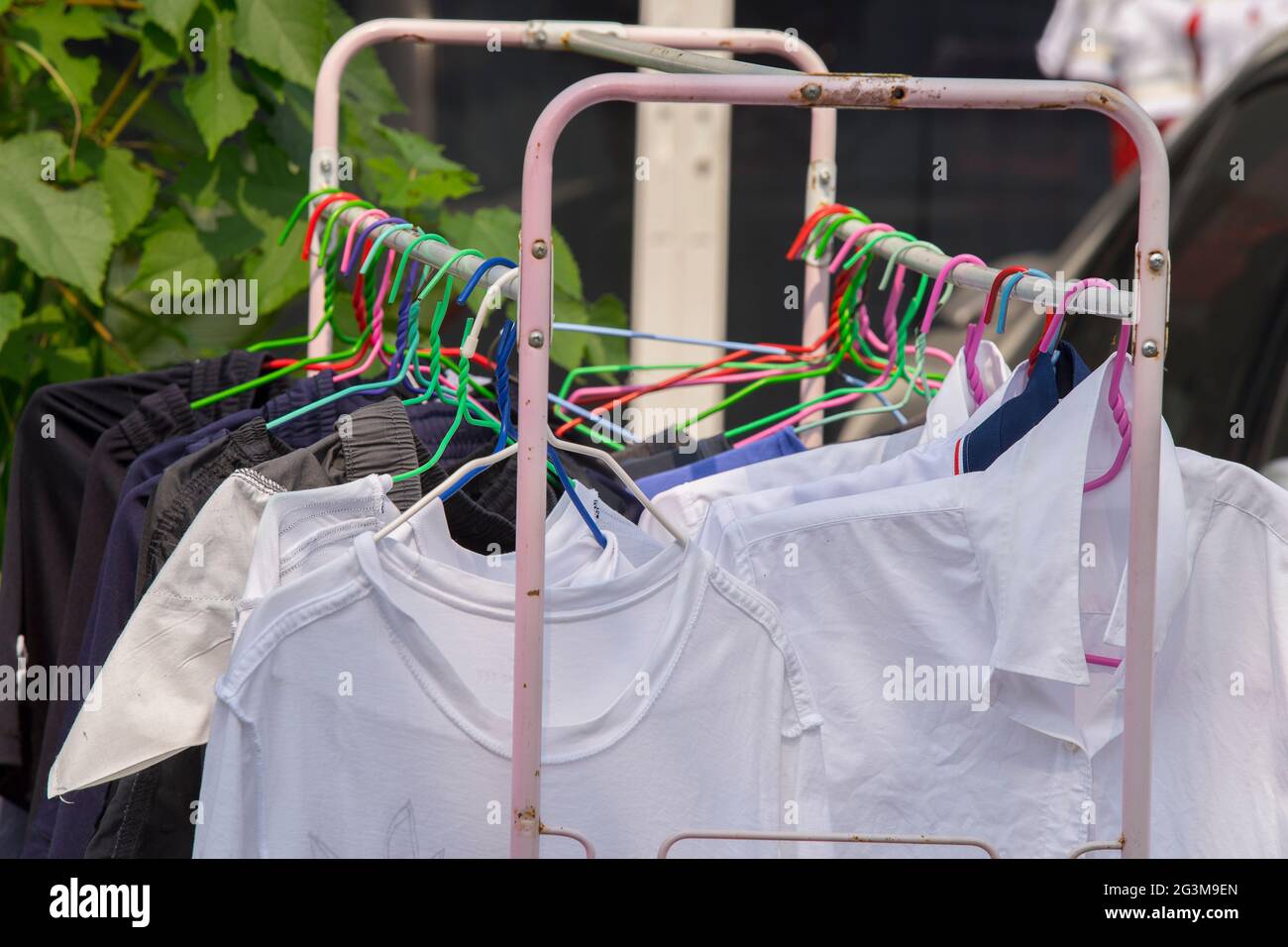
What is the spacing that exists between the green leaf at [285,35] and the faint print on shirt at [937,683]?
1.10 m

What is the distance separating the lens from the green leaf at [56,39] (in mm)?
1732

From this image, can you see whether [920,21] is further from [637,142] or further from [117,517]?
[117,517]

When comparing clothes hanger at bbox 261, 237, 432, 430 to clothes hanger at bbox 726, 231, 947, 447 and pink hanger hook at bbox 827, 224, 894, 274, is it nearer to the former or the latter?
clothes hanger at bbox 726, 231, 947, 447

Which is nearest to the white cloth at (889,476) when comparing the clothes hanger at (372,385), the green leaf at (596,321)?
the clothes hanger at (372,385)

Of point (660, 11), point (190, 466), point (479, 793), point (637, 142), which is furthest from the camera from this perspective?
point (637, 142)

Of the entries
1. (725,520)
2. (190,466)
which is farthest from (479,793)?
(190,466)

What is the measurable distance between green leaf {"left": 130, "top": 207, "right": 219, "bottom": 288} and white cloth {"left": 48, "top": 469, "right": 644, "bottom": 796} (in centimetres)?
72

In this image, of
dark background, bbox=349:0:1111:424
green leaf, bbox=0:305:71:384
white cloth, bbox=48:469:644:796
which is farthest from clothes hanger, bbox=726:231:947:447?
dark background, bbox=349:0:1111:424

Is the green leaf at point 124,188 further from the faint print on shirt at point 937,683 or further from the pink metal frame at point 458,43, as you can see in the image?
the faint print on shirt at point 937,683

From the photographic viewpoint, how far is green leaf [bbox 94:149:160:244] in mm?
1738

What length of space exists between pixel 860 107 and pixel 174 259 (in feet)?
3.91
